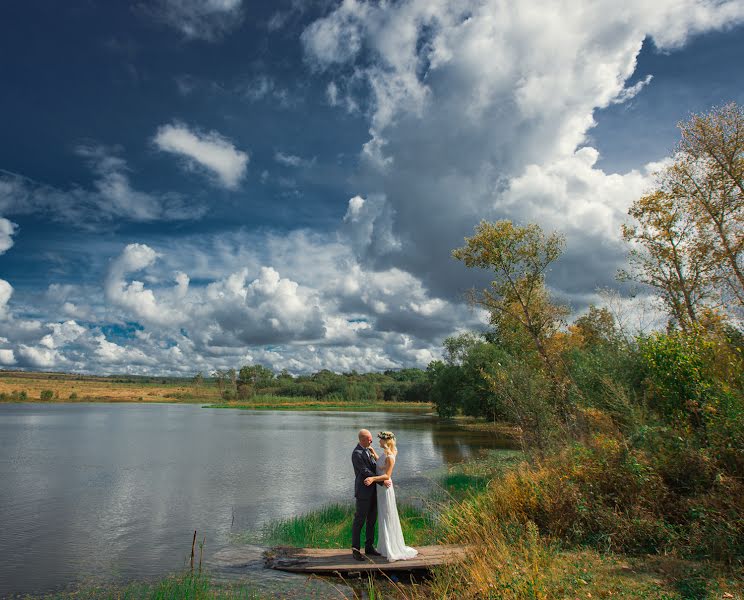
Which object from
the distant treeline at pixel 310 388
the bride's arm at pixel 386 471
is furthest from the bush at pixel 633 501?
the distant treeline at pixel 310 388

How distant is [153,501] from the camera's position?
717 inches

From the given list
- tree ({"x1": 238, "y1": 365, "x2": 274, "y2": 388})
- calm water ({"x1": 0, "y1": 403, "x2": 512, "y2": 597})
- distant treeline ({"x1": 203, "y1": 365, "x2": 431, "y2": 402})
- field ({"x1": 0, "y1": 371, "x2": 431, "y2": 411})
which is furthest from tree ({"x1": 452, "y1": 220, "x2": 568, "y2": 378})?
tree ({"x1": 238, "y1": 365, "x2": 274, "y2": 388})

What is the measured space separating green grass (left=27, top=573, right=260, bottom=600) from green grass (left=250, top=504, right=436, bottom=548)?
11.0 ft

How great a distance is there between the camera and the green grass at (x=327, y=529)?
41.7 feet

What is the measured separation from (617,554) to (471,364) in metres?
50.6

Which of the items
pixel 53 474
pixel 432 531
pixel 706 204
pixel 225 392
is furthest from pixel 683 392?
pixel 225 392

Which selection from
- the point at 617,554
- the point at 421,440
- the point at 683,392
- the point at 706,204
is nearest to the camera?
the point at 617,554

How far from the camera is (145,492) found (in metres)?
19.7

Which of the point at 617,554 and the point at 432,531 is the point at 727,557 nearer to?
the point at 617,554

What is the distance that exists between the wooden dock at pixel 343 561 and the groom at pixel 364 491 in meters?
0.34

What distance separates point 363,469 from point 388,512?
983 mm

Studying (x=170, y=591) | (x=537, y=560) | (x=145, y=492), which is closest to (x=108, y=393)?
(x=145, y=492)

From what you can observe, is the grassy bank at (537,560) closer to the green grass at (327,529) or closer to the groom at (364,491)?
the green grass at (327,529)

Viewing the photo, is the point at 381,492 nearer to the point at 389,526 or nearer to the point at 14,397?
the point at 389,526
